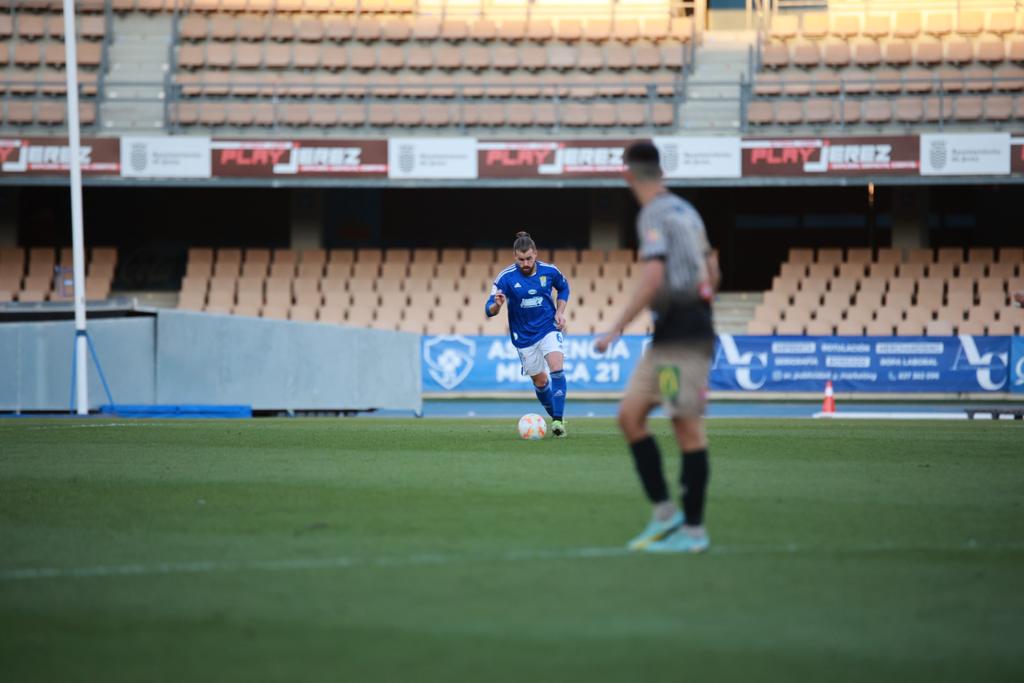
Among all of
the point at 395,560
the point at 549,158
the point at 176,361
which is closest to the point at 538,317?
the point at 395,560

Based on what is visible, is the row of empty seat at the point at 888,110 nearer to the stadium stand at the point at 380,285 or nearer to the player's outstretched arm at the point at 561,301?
the stadium stand at the point at 380,285

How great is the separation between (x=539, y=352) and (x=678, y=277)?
818cm

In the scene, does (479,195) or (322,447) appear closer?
(322,447)

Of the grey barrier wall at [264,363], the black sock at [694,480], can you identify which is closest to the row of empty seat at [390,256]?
the grey barrier wall at [264,363]

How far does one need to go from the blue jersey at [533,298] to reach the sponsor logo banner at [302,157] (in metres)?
15.9

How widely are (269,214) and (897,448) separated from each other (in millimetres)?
25533

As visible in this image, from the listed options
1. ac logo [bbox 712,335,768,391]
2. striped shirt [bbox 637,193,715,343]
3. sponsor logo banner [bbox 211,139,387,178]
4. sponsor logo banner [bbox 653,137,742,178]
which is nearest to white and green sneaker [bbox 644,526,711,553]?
striped shirt [bbox 637,193,715,343]

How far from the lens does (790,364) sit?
91.2ft

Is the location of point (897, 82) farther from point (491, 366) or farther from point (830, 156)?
point (491, 366)

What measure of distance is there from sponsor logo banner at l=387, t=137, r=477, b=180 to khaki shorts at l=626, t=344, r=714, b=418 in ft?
77.5

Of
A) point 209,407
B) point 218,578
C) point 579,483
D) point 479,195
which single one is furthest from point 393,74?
point 218,578

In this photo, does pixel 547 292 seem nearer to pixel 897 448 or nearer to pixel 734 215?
pixel 897 448

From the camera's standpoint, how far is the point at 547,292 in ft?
46.9

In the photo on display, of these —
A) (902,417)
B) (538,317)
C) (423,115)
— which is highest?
(423,115)
